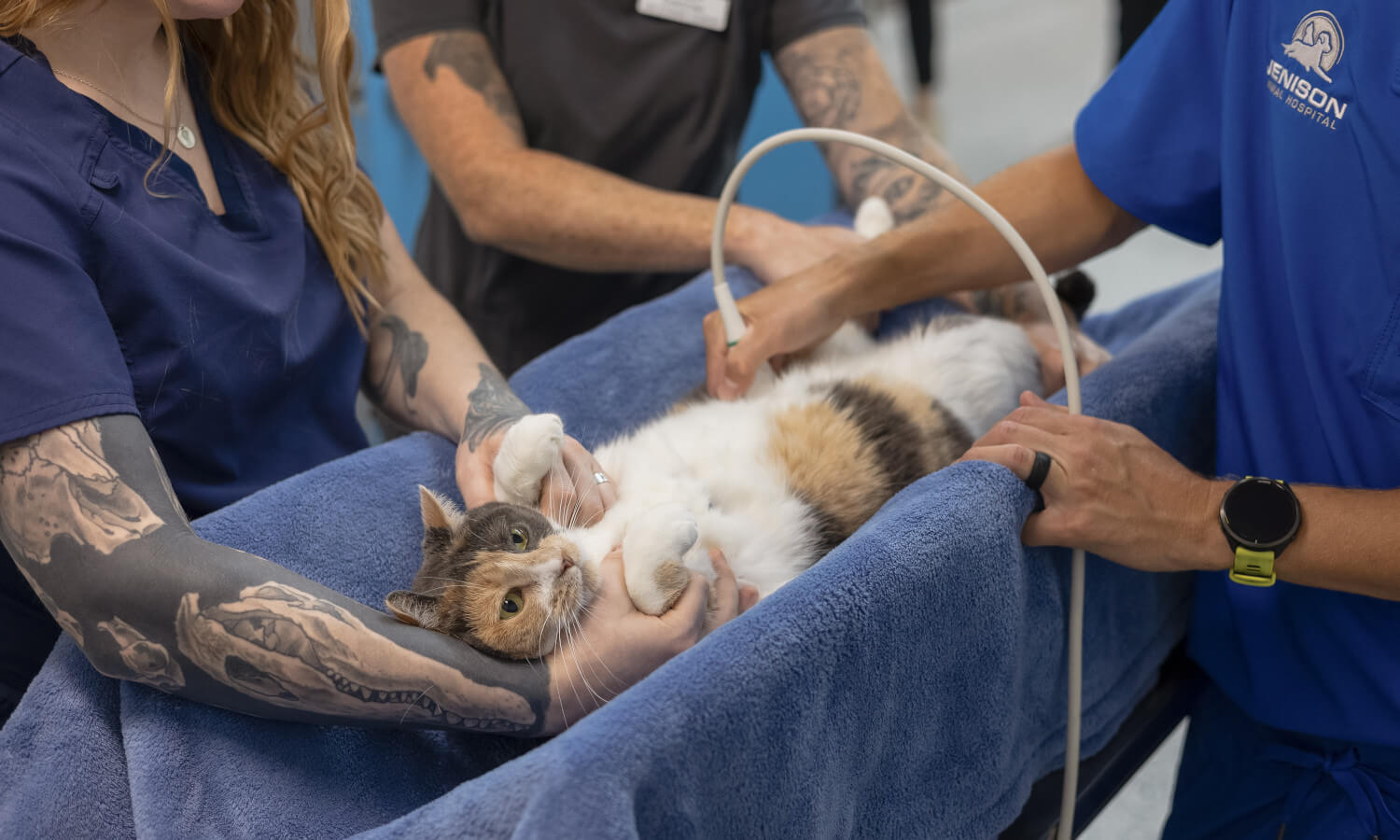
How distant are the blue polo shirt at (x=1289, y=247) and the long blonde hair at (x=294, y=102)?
967 millimetres

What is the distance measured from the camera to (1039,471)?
42.6 inches

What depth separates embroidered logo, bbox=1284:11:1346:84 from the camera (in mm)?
1055

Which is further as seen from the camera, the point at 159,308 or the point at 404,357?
the point at 404,357

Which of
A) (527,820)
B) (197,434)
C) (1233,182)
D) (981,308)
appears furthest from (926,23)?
(527,820)

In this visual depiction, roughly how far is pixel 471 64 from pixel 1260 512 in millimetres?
1363

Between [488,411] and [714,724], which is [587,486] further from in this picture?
[714,724]

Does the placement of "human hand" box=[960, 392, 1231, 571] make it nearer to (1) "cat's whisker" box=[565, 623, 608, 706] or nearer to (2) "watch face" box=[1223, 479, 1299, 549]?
(2) "watch face" box=[1223, 479, 1299, 549]

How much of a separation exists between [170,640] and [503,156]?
1036mm

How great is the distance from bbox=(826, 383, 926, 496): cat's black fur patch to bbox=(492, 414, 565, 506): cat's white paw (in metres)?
0.42

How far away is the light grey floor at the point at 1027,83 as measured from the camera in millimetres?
3752

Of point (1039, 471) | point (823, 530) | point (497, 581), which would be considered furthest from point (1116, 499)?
point (497, 581)

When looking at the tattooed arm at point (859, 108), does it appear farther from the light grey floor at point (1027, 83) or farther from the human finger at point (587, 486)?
the light grey floor at point (1027, 83)

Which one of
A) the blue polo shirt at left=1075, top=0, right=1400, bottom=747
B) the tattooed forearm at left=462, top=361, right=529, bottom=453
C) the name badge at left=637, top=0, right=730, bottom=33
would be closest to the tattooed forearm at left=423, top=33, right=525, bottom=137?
the name badge at left=637, top=0, right=730, bottom=33

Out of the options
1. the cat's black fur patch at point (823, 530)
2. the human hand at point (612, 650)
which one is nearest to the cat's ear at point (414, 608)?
the human hand at point (612, 650)
